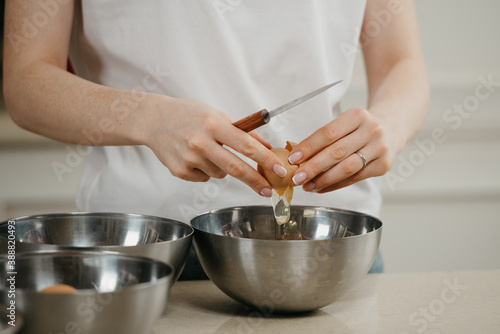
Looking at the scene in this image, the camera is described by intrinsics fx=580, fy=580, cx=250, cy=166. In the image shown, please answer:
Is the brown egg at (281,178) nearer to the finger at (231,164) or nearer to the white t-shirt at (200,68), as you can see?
the finger at (231,164)

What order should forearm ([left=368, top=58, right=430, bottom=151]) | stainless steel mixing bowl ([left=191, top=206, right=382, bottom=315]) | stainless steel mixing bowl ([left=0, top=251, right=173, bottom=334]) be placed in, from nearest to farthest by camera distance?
stainless steel mixing bowl ([left=0, top=251, right=173, bottom=334])
stainless steel mixing bowl ([left=191, top=206, right=382, bottom=315])
forearm ([left=368, top=58, right=430, bottom=151])

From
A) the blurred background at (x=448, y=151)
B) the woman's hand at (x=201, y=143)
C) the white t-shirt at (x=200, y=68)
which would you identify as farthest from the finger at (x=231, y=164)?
the blurred background at (x=448, y=151)

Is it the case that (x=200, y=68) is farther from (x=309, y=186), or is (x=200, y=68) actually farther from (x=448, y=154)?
(x=448, y=154)

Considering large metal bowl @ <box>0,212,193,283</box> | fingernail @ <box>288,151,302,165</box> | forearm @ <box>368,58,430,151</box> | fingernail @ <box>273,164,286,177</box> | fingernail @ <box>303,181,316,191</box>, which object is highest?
forearm @ <box>368,58,430,151</box>

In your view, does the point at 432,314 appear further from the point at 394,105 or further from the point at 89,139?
the point at 89,139

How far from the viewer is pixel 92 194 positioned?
993 mm

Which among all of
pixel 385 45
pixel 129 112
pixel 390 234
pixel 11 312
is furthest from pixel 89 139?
pixel 390 234

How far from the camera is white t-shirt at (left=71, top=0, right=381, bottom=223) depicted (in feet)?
3.09

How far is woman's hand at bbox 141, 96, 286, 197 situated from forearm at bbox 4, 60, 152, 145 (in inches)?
1.4

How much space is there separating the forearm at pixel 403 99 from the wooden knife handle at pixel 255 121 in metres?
0.27

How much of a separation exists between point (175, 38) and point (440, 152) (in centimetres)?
115

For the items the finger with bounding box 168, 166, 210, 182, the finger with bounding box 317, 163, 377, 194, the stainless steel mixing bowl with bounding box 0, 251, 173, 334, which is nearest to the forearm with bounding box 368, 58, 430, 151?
the finger with bounding box 317, 163, 377, 194

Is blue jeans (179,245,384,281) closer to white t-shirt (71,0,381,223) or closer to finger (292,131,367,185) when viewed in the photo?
white t-shirt (71,0,381,223)

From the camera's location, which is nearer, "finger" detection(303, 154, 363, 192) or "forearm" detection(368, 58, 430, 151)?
"finger" detection(303, 154, 363, 192)
